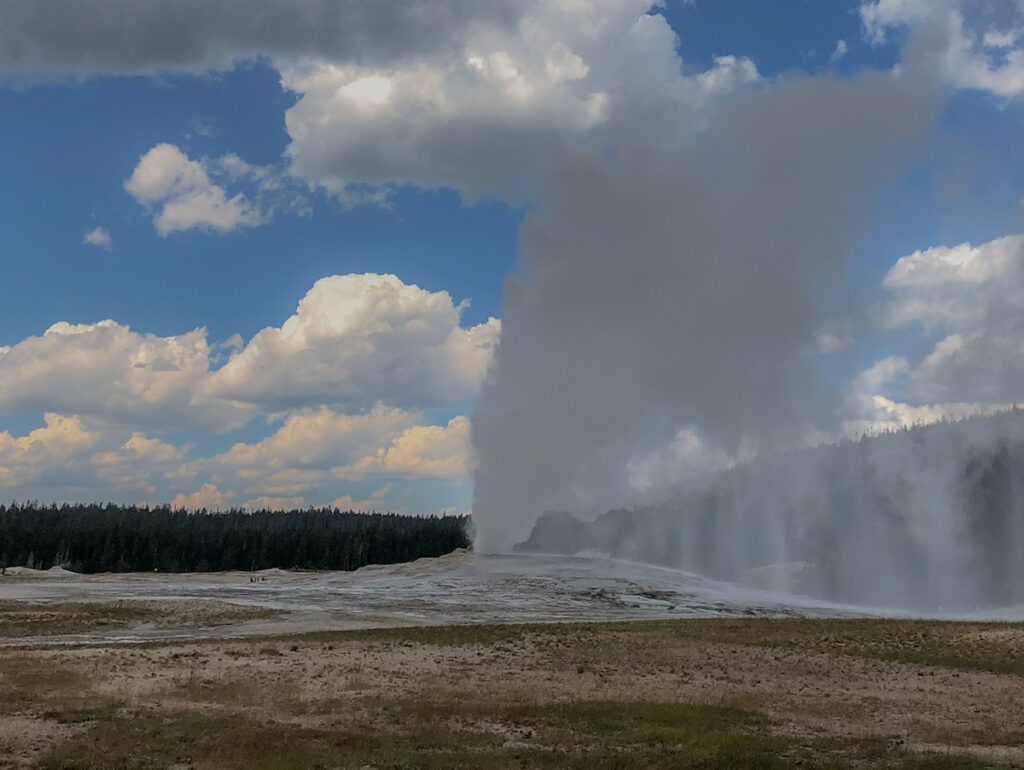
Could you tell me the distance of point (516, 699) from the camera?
27.8 metres

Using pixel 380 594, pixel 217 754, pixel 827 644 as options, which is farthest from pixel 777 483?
pixel 217 754

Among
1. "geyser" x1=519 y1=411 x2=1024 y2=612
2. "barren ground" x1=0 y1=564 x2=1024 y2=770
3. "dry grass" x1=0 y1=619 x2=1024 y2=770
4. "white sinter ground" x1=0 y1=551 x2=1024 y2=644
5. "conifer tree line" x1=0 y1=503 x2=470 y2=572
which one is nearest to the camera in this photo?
"dry grass" x1=0 y1=619 x2=1024 y2=770

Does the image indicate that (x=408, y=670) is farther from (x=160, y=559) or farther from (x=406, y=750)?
(x=160, y=559)

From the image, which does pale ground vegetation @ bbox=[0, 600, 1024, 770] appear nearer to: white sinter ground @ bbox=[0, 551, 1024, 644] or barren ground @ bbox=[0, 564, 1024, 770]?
barren ground @ bbox=[0, 564, 1024, 770]

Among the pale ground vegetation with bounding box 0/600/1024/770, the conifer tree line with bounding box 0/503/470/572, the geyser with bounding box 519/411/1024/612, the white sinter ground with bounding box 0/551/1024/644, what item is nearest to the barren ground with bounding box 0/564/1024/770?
the pale ground vegetation with bounding box 0/600/1024/770

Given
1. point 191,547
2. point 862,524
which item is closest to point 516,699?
point 862,524

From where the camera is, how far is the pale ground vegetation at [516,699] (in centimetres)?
2028

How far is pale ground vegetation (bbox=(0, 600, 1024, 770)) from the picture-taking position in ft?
66.5

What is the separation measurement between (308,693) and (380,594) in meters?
46.9

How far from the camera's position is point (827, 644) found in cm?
4484

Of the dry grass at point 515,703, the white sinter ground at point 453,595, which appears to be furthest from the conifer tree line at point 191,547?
the dry grass at point 515,703

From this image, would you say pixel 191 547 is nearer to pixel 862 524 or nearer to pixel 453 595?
pixel 453 595

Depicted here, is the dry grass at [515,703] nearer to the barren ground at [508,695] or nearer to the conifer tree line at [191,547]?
the barren ground at [508,695]

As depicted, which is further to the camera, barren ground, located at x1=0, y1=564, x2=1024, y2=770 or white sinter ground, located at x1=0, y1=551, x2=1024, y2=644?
white sinter ground, located at x1=0, y1=551, x2=1024, y2=644
